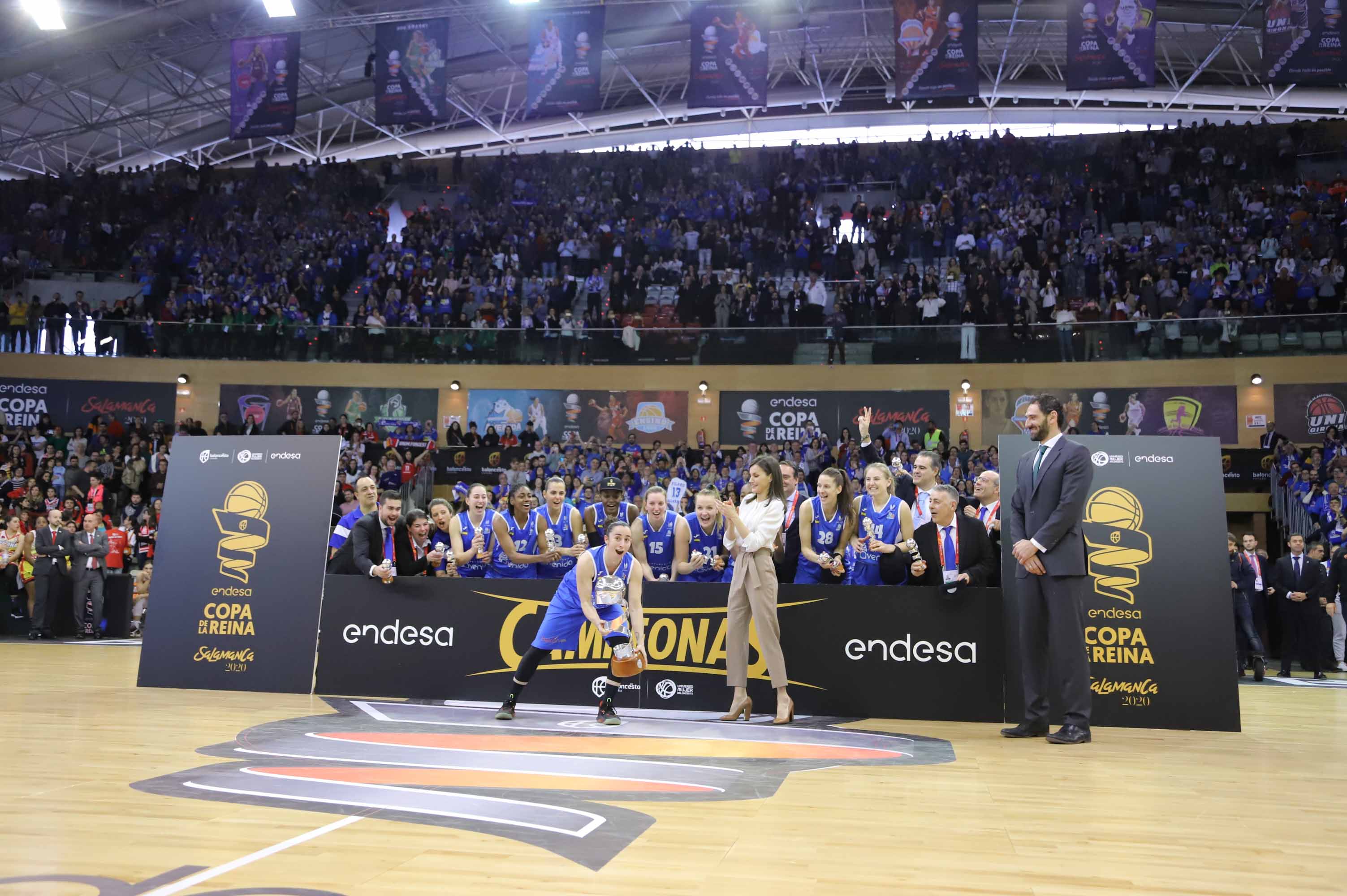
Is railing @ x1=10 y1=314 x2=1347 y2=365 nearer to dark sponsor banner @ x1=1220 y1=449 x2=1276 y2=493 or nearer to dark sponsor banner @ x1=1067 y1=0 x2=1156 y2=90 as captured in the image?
dark sponsor banner @ x1=1220 y1=449 x2=1276 y2=493

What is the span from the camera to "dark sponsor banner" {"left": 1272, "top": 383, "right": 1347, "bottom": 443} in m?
20.8

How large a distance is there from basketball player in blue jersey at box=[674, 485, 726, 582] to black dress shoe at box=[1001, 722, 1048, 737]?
2.82 meters

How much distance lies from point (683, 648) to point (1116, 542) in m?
3.73

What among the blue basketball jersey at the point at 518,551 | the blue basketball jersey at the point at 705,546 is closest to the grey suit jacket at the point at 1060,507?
the blue basketball jersey at the point at 705,546

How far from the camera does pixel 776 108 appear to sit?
109 feet

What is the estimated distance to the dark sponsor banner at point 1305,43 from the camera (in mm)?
17078

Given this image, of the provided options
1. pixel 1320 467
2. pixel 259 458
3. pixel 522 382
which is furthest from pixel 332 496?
pixel 1320 467

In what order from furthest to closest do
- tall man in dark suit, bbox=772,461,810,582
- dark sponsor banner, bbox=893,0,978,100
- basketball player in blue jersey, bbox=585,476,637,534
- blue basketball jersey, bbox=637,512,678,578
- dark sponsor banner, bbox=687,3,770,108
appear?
dark sponsor banner, bbox=687,3,770,108
dark sponsor banner, bbox=893,0,978,100
blue basketball jersey, bbox=637,512,678,578
basketball player in blue jersey, bbox=585,476,637,534
tall man in dark suit, bbox=772,461,810,582

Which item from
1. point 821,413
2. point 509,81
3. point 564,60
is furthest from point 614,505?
point 509,81

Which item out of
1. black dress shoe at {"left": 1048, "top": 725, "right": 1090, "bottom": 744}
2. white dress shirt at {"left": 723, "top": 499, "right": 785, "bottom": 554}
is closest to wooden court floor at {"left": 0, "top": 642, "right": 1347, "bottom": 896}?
black dress shoe at {"left": 1048, "top": 725, "right": 1090, "bottom": 744}

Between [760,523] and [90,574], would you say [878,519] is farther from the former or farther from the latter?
[90,574]

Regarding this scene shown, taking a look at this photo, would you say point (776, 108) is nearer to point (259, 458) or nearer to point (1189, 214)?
point (1189, 214)

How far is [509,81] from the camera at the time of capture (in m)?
31.7

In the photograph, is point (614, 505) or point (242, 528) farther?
point (242, 528)
